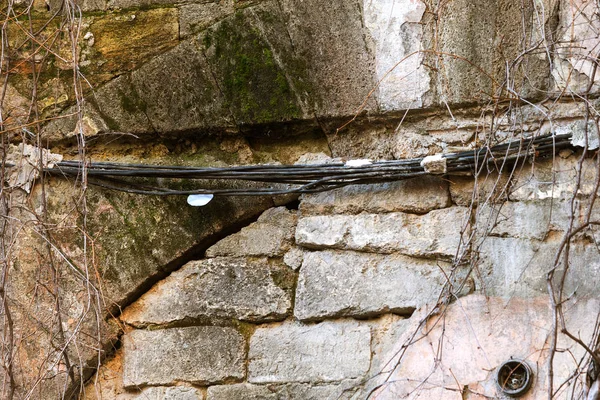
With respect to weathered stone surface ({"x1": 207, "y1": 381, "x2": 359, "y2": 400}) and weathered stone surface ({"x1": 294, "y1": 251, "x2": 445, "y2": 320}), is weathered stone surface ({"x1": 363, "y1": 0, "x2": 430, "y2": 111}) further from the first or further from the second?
weathered stone surface ({"x1": 207, "y1": 381, "x2": 359, "y2": 400})

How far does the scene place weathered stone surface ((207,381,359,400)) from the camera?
3627 millimetres

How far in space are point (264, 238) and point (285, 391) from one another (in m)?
0.58

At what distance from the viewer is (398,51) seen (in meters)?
3.88

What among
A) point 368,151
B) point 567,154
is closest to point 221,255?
point 368,151

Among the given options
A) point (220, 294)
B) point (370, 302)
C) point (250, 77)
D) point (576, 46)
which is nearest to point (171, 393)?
point (220, 294)

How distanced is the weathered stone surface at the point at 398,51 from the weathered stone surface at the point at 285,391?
1.03 meters

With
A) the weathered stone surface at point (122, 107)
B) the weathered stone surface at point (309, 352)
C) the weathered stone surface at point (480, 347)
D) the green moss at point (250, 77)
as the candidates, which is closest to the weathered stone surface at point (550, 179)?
the weathered stone surface at point (480, 347)

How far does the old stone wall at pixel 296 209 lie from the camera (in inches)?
142

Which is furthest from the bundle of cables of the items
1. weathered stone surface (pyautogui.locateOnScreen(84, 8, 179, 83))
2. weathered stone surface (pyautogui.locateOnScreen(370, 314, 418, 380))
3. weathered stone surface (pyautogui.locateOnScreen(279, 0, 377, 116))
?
weathered stone surface (pyautogui.locateOnScreen(370, 314, 418, 380))

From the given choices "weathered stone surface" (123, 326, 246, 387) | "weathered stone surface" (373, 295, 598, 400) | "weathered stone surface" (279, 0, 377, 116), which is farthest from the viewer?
"weathered stone surface" (279, 0, 377, 116)

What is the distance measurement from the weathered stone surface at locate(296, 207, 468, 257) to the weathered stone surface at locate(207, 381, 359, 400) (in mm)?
507

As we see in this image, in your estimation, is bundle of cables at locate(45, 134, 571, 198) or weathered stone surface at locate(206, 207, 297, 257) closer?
bundle of cables at locate(45, 134, 571, 198)

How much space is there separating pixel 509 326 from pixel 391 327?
16.5 inches

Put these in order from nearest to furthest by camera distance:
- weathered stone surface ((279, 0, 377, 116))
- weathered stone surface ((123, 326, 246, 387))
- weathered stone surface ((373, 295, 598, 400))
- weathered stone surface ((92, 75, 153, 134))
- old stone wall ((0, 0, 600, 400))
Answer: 1. weathered stone surface ((373, 295, 598, 400))
2. old stone wall ((0, 0, 600, 400))
3. weathered stone surface ((123, 326, 246, 387))
4. weathered stone surface ((279, 0, 377, 116))
5. weathered stone surface ((92, 75, 153, 134))
